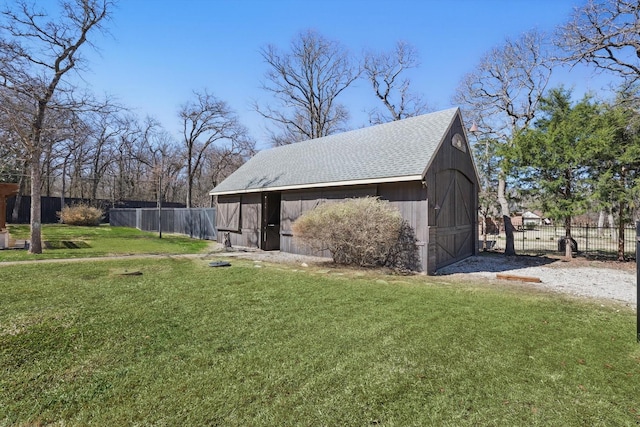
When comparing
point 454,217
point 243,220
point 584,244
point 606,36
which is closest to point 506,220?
point 454,217

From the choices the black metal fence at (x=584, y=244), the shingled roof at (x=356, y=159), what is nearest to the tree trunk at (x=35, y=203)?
the shingled roof at (x=356, y=159)

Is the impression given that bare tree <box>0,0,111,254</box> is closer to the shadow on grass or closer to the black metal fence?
the shadow on grass

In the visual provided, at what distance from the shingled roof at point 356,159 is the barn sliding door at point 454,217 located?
1.23m

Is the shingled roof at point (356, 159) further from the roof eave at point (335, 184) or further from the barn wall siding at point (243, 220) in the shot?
the barn wall siding at point (243, 220)

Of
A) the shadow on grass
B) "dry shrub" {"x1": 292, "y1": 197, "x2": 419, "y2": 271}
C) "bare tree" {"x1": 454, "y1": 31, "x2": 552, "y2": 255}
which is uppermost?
"bare tree" {"x1": 454, "y1": 31, "x2": 552, "y2": 255}

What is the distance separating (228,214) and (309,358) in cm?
1285

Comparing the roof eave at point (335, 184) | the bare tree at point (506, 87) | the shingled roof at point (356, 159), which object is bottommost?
the roof eave at point (335, 184)

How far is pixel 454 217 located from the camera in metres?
10.6

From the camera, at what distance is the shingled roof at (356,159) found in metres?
9.27

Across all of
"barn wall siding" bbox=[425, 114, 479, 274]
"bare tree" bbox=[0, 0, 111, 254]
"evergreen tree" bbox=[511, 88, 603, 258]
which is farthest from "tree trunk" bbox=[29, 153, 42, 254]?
"evergreen tree" bbox=[511, 88, 603, 258]

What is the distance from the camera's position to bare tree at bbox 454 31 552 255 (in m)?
14.0

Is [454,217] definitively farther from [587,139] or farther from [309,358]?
[309,358]

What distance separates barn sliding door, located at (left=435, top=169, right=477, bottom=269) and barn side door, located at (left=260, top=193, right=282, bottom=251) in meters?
6.69

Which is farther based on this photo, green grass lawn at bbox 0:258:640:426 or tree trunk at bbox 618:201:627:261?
tree trunk at bbox 618:201:627:261
